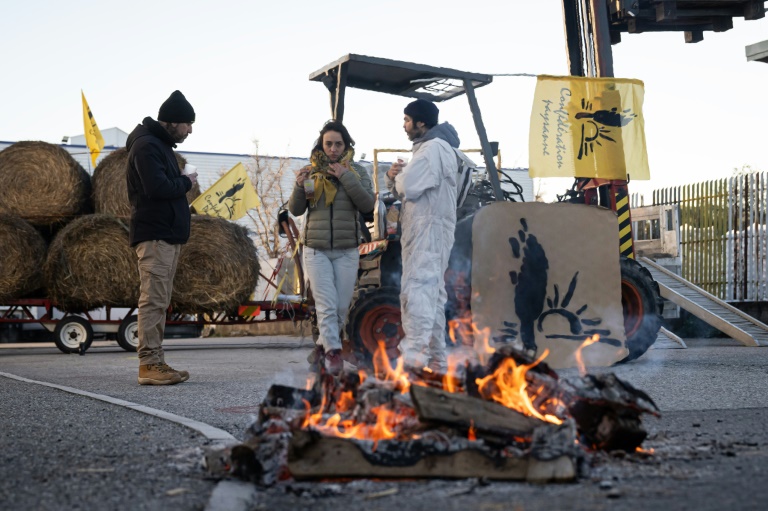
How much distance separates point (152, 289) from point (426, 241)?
2.16 metres

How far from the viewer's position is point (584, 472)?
10.7 ft

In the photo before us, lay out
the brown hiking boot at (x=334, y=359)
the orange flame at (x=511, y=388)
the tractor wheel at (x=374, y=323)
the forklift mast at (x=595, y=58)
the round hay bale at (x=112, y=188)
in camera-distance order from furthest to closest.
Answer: the round hay bale at (x=112, y=188) → the forklift mast at (x=595, y=58) → the tractor wheel at (x=374, y=323) → the brown hiking boot at (x=334, y=359) → the orange flame at (x=511, y=388)

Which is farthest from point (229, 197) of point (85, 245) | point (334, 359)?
point (334, 359)

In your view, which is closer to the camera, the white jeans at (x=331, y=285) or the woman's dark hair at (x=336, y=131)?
the white jeans at (x=331, y=285)

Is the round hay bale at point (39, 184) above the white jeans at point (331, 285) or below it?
above

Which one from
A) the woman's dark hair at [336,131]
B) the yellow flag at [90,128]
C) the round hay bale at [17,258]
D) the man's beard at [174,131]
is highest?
the yellow flag at [90,128]

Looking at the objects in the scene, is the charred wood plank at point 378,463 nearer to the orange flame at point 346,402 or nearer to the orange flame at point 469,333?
the orange flame at point 346,402

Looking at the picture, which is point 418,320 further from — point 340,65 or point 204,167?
point 204,167

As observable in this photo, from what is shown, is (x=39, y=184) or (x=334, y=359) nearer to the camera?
(x=334, y=359)

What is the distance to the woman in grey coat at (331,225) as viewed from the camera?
22.3 feet

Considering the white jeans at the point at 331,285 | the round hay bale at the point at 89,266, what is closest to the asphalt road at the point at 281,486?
the white jeans at the point at 331,285

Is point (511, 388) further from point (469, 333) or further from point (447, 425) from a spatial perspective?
point (469, 333)

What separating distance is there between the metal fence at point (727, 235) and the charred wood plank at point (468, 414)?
12.7 m

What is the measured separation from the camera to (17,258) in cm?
1308
